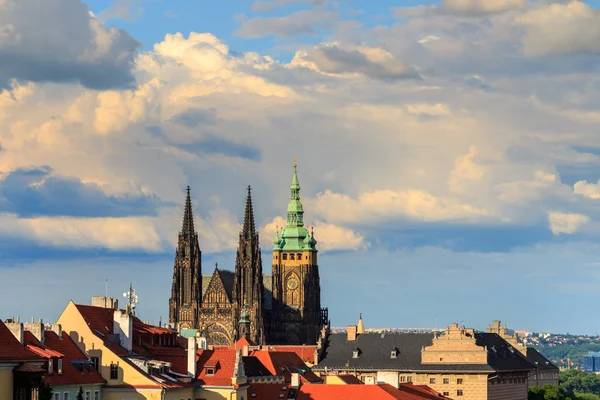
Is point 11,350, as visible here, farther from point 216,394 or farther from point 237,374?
point 237,374

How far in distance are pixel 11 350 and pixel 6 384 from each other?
2570 millimetres

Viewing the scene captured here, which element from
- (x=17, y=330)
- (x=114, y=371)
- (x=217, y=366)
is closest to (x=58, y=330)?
(x=114, y=371)

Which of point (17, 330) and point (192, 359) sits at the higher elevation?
point (17, 330)

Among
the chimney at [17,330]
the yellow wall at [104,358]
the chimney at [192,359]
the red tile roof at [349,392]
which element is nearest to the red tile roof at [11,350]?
the chimney at [17,330]

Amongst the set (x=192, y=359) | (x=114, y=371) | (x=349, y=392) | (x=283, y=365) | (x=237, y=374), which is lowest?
(x=349, y=392)

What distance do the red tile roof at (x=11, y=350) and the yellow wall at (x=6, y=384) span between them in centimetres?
71

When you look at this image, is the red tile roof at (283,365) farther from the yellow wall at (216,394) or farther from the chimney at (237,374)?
the yellow wall at (216,394)

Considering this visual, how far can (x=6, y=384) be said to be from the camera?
92.4 meters

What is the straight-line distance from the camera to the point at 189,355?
125875 millimetres

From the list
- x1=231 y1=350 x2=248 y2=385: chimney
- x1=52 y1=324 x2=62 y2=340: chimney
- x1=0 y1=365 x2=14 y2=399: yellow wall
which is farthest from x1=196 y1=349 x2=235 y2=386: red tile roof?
x1=0 y1=365 x2=14 y2=399: yellow wall

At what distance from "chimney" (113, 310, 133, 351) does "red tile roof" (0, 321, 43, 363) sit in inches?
998

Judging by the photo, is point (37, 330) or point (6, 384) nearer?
point (6, 384)

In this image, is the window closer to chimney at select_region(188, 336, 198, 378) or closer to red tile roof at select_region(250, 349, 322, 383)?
chimney at select_region(188, 336, 198, 378)

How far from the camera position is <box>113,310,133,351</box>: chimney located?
123188mm
